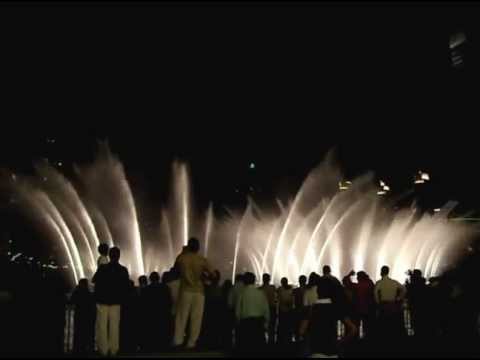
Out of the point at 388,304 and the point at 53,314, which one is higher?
the point at 388,304

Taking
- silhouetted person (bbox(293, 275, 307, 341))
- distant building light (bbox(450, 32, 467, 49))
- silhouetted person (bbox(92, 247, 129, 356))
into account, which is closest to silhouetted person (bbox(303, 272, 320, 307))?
silhouetted person (bbox(293, 275, 307, 341))

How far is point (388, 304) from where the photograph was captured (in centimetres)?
1702

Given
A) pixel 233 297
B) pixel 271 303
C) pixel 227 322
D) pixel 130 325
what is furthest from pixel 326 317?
pixel 130 325

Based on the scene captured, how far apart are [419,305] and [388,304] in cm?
192

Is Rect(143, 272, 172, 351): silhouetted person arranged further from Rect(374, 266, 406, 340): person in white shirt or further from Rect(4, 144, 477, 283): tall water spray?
Rect(4, 144, 477, 283): tall water spray

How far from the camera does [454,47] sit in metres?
27.3

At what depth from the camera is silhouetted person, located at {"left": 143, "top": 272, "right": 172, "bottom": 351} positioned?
15.3 metres

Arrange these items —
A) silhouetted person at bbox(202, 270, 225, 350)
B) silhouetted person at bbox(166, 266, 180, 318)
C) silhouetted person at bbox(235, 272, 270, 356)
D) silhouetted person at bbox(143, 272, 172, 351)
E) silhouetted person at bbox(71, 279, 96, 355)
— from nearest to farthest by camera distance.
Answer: silhouetted person at bbox(235, 272, 270, 356) → silhouetted person at bbox(71, 279, 96, 355) → silhouetted person at bbox(143, 272, 172, 351) → silhouetted person at bbox(166, 266, 180, 318) → silhouetted person at bbox(202, 270, 225, 350)

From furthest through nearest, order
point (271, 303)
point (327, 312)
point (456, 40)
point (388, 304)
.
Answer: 1. point (456, 40)
2. point (271, 303)
3. point (388, 304)
4. point (327, 312)

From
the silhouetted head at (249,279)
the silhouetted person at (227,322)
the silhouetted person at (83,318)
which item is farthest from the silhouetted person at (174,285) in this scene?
the silhouetted person at (83,318)

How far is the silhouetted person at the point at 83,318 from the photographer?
48.3ft

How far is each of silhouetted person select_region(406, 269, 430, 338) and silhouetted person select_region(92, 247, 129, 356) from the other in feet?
26.1

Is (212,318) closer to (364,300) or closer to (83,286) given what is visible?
(83,286)

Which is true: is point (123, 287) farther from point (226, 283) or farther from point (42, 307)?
point (226, 283)
